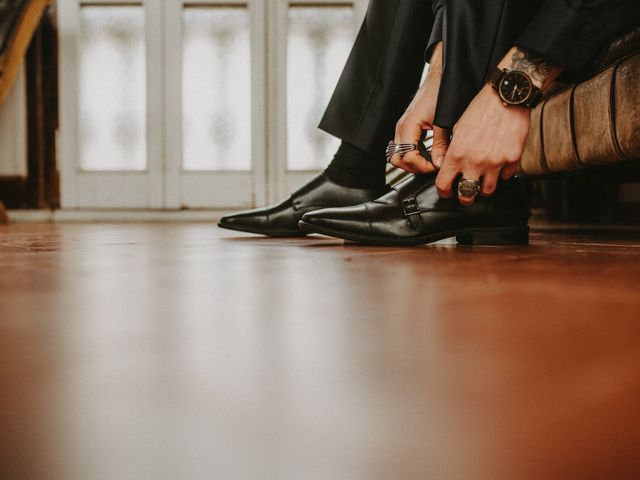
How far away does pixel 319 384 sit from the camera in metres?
0.19

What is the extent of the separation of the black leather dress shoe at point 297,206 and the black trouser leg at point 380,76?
0.09 meters

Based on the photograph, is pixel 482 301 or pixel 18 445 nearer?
pixel 18 445

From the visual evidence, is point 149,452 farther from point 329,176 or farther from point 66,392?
point 329,176

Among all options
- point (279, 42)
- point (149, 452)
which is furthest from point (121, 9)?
point (149, 452)

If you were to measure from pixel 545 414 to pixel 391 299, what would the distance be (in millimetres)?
213

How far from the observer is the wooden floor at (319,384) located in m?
0.14

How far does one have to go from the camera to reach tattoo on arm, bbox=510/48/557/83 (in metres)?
0.74

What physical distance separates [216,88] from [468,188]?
2.40 m

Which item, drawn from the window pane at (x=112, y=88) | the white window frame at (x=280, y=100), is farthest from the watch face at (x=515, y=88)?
the window pane at (x=112, y=88)

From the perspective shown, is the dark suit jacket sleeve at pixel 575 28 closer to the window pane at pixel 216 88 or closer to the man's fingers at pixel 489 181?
the man's fingers at pixel 489 181

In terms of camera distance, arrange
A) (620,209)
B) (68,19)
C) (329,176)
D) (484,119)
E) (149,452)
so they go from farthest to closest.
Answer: (68,19) → (620,209) → (329,176) → (484,119) → (149,452)

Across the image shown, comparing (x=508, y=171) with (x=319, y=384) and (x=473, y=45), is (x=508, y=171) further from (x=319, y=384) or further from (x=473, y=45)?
(x=319, y=384)

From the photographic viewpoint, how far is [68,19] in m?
2.86

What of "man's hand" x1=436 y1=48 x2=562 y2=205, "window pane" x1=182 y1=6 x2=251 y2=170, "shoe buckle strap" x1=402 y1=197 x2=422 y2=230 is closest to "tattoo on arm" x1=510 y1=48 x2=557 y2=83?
"man's hand" x1=436 y1=48 x2=562 y2=205
